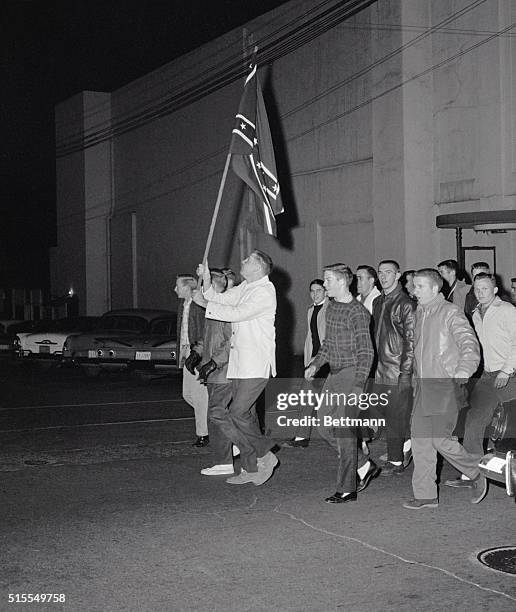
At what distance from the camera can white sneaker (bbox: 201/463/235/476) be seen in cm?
880

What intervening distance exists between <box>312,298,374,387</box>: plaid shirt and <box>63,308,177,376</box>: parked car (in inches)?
327

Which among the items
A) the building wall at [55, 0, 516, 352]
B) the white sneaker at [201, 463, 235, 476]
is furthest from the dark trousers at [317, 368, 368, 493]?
the building wall at [55, 0, 516, 352]

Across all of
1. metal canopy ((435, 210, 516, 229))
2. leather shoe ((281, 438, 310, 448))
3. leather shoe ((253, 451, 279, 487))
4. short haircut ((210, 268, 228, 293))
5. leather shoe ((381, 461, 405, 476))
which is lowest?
leather shoe ((381, 461, 405, 476))

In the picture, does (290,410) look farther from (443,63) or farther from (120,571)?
(443,63)

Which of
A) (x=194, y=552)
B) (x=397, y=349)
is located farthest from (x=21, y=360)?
(x=194, y=552)

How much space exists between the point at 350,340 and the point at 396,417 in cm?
123

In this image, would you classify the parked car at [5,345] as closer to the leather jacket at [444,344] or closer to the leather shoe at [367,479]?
the leather shoe at [367,479]

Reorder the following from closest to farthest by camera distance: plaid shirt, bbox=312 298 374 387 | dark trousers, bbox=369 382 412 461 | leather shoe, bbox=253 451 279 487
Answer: plaid shirt, bbox=312 298 374 387, leather shoe, bbox=253 451 279 487, dark trousers, bbox=369 382 412 461

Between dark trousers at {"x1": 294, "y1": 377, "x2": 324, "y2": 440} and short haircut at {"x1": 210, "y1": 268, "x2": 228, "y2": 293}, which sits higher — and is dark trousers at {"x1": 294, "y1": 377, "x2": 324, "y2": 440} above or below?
below

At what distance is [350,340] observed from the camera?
7895 millimetres

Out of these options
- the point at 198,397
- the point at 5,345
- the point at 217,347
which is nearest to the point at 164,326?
the point at 5,345

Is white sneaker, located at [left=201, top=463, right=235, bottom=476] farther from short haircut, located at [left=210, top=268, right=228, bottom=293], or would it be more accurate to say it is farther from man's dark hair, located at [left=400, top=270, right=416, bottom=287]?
man's dark hair, located at [left=400, top=270, right=416, bottom=287]

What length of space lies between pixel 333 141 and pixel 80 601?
18430 millimetres

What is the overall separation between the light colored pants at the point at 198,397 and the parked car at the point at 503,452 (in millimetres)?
3573
